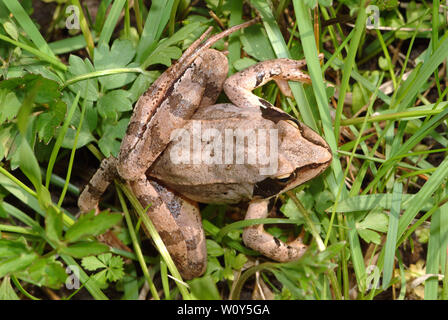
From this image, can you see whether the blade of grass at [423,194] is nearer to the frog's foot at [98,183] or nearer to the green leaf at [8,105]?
the frog's foot at [98,183]

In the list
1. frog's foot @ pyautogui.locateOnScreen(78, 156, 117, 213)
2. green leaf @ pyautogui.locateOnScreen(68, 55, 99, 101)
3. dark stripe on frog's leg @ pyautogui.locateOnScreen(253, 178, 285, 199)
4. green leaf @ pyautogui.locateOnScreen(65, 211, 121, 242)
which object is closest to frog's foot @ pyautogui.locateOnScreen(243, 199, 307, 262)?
dark stripe on frog's leg @ pyautogui.locateOnScreen(253, 178, 285, 199)

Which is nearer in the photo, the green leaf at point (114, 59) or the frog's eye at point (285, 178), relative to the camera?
the frog's eye at point (285, 178)

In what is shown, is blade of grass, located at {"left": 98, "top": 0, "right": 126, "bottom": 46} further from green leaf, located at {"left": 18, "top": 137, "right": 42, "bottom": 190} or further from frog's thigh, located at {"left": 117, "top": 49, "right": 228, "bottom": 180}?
green leaf, located at {"left": 18, "top": 137, "right": 42, "bottom": 190}

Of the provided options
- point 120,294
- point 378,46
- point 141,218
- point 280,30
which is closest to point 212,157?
point 141,218

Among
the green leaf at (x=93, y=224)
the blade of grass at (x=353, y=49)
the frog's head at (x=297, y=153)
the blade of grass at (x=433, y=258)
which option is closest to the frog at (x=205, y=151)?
the frog's head at (x=297, y=153)

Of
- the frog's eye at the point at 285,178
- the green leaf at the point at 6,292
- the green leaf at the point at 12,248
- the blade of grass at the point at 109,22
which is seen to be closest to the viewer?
the green leaf at the point at 12,248

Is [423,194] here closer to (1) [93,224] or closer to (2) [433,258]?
(2) [433,258]
